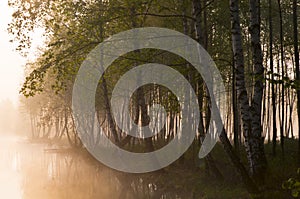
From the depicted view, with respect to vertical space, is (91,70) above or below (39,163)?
above

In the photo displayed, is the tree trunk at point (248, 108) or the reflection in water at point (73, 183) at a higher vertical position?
the tree trunk at point (248, 108)

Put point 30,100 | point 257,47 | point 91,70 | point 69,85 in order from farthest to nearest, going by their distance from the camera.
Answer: point 30,100 < point 69,85 < point 91,70 < point 257,47

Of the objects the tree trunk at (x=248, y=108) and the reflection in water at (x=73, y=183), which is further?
the reflection in water at (x=73, y=183)

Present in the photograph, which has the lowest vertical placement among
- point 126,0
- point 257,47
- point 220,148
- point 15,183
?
point 15,183

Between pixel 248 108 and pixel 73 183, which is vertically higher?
pixel 248 108

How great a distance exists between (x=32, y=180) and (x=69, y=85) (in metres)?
16.7

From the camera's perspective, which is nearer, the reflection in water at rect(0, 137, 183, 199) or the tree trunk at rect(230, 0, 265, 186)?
the tree trunk at rect(230, 0, 265, 186)

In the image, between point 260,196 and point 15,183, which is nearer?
point 260,196

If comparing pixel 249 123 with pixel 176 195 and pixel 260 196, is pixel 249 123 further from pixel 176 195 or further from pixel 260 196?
pixel 176 195

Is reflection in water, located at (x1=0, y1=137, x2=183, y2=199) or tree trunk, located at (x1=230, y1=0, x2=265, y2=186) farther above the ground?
tree trunk, located at (x1=230, y1=0, x2=265, y2=186)

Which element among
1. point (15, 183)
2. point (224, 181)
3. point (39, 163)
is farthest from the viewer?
point (39, 163)

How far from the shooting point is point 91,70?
36250 millimetres

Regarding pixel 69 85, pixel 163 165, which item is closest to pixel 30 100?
pixel 69 85

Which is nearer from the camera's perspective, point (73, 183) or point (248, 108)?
point (248, 108)
